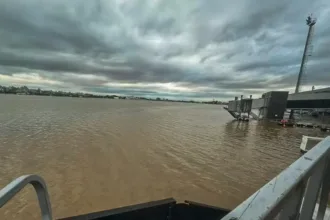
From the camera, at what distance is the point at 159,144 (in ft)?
42.4

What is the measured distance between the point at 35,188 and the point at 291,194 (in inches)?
65.5

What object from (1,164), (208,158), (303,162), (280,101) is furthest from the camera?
(280,101)

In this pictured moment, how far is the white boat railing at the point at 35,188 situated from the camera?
3.61 ft

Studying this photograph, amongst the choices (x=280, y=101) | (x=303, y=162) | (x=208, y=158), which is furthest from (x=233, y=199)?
(x=280, y=101)

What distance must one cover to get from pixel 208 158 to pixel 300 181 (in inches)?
373

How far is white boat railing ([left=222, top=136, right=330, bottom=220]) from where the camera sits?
2.85ft

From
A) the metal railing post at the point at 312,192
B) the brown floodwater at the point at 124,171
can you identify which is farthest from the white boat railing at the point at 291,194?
the brown floodwater at the point at 124,171

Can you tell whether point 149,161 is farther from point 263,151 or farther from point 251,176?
point 263,151

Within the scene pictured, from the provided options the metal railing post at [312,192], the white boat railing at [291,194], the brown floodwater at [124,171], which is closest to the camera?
the white boat railing at [291,194]

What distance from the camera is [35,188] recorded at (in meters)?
1.55

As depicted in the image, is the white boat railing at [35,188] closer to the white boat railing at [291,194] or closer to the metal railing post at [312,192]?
the white boat railing at [291,194]

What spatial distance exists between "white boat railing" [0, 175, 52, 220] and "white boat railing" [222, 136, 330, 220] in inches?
43.1

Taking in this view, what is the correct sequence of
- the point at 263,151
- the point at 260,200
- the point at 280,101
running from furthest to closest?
the point at 280,101, the point at 263,151, the point at 260,200

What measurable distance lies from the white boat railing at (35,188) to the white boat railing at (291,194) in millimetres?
1094
